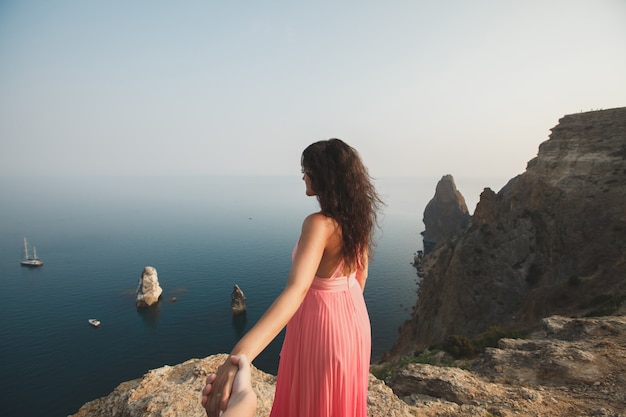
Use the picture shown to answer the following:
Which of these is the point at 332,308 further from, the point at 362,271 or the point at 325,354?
the point at 362,271

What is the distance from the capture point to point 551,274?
31344 millimetres

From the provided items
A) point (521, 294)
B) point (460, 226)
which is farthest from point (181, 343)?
point (460, 226)

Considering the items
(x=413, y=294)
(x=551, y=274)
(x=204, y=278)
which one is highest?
(x=551, y=274)

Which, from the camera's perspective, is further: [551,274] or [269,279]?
[269,279]

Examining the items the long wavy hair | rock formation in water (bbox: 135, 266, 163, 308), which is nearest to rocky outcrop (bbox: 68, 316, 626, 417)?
the long wavy hair

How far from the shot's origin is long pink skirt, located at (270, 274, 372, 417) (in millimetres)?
2682

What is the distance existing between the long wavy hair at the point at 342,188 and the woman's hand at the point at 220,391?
135cm

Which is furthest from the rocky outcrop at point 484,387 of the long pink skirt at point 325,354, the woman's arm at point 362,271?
the woman's arm at point 362,271

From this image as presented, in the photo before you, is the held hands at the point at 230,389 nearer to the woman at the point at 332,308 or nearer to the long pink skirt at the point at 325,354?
the woman at the point at 332,308

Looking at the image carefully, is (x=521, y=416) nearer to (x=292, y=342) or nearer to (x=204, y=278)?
(x=292, y=342)

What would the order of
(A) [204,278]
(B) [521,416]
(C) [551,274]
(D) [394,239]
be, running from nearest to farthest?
(B) [521,416]
(C) [551,274]
(A) [204,278]
(D) [394,239]

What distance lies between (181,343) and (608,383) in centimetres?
6136

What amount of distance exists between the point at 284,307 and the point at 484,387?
31.3 feet

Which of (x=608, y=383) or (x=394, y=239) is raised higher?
(x=608, y=383)
